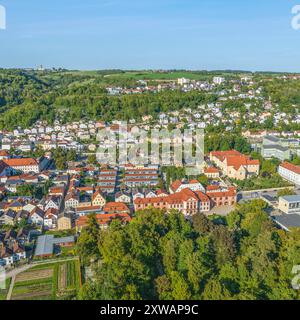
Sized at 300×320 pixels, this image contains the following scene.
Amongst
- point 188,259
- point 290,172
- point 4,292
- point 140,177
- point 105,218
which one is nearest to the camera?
point 188,259

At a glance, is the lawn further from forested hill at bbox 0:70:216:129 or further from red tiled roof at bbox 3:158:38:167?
forested hill at bbox 0:70:216:129

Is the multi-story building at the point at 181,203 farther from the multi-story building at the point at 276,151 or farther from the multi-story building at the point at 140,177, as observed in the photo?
the multi-story building at the point at 276,151

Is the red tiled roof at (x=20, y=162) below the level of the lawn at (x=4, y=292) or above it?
above

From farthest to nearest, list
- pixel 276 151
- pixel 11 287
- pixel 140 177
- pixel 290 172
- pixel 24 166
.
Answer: pixel 276 151, pixel 24 166, pixel 290 172, pixel 140 177, pixel 11 287

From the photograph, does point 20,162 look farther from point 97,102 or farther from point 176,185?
point 97,102

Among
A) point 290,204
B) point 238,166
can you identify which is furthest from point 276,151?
point 290,204

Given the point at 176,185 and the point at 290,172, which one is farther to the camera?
the point at 290,172

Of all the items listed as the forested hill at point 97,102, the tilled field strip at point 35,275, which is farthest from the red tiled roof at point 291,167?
the tilled field strip at point 35,275

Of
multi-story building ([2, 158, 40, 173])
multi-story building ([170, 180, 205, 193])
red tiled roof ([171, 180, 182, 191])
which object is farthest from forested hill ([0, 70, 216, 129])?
multi-story building ([170, 180, 205, 193])
